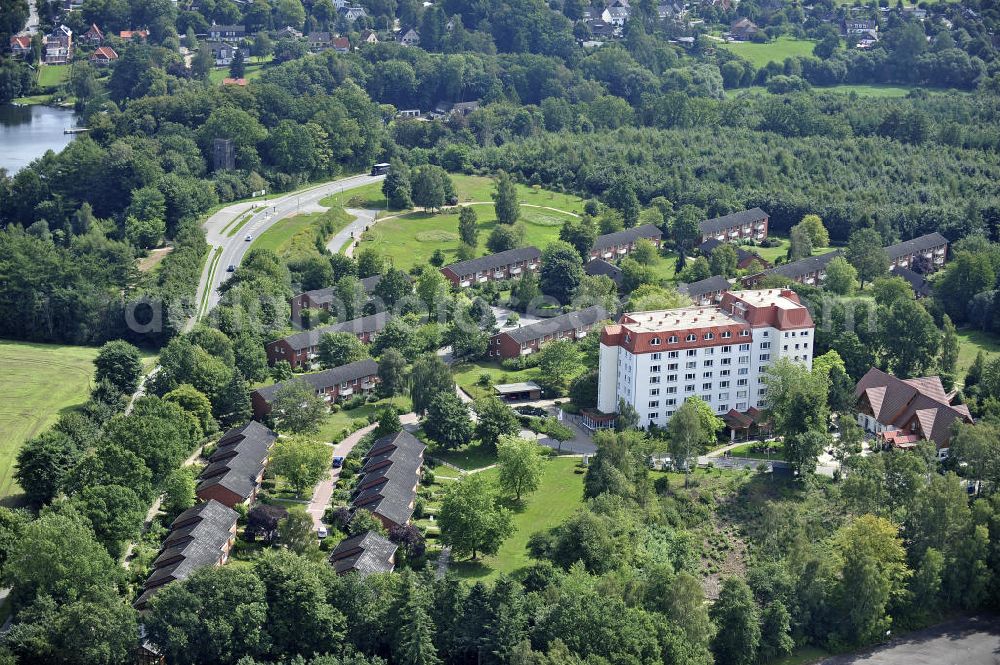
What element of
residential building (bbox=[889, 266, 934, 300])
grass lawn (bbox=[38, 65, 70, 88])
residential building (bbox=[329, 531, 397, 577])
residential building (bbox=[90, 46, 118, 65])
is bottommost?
residential building (bbox=[329, 531, 397, 577])

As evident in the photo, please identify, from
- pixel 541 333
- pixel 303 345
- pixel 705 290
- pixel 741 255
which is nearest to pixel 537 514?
pixel 541 333

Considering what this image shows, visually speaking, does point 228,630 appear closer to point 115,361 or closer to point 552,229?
point 115,361

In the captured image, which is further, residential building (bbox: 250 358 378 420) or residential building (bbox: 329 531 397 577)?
residential building (bbox: 250 358 378 420)

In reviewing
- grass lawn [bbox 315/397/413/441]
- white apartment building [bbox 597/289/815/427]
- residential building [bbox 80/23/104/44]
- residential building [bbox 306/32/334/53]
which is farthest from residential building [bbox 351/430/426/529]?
residential building [bbox 80/23/104/44]

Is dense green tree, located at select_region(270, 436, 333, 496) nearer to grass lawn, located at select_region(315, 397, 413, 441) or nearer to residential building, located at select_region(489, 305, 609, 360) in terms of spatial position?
grass lawn, located at select_region(315, 397, 413, 441)

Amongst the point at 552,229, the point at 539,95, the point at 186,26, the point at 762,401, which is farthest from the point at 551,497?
the point at 186,26

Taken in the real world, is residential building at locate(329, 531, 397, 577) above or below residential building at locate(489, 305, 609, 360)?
below
